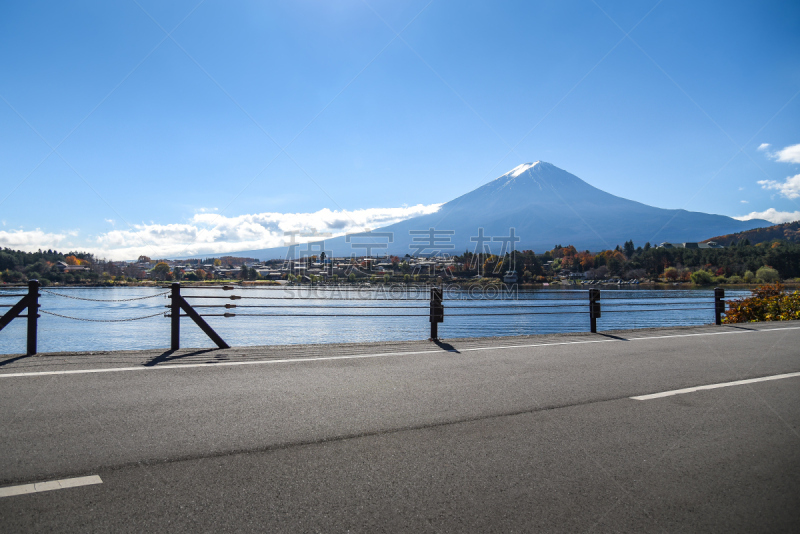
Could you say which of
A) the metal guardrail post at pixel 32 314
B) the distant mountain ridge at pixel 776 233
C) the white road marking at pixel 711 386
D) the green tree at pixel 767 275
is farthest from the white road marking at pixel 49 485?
the distant mountain ridge at pixel 776 233

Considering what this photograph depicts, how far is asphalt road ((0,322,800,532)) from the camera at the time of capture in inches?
97.2

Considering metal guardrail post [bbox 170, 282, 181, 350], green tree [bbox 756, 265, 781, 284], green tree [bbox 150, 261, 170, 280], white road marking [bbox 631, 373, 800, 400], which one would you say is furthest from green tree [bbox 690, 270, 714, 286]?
metal guardrail post [bbox 170, 282, 181, 350]

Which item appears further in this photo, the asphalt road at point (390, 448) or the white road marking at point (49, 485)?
the white road marking at point (49, 485)

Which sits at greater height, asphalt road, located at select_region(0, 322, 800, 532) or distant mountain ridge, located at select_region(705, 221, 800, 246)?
distant mountain ridge, located at select_region(705, 221, 800, 246)

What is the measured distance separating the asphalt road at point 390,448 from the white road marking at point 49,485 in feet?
0.17

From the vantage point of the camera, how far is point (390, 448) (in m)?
3.34

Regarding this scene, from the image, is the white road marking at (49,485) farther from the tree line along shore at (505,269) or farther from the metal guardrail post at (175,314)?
the tree line along shore at (505,269)

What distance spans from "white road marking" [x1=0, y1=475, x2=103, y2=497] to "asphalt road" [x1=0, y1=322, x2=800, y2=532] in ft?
0.17

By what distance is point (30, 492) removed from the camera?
2594 mm

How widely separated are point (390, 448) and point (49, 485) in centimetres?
211

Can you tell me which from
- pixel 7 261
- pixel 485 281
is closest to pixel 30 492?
pixel 7 261

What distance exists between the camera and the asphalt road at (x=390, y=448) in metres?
2.47

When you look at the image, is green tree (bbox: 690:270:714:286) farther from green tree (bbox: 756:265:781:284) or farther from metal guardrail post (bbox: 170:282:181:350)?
metal guardrail post (bbox: 170:282:181:350)

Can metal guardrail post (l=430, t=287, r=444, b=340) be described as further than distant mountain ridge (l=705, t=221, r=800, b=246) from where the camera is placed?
No
